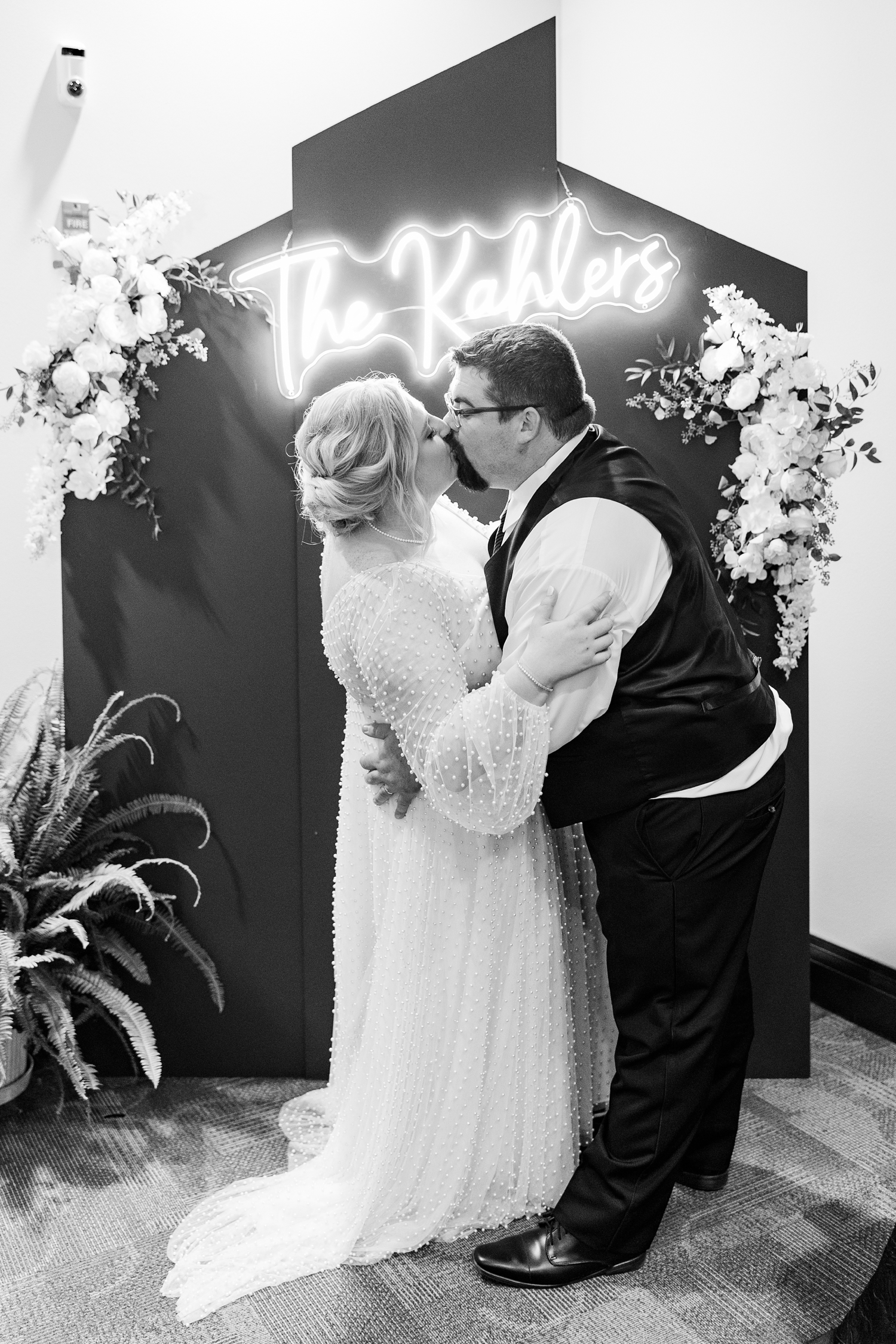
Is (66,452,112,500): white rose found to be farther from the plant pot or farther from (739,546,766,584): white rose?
(739,546,766,584): white rose

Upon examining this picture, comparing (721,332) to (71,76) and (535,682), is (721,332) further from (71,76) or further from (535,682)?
(71,76)

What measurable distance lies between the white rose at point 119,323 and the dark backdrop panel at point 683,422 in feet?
3.69

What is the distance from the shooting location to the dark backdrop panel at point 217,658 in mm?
2760

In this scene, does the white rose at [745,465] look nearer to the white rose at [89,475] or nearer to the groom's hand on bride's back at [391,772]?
the groom's hand on bride's back at [391,772]

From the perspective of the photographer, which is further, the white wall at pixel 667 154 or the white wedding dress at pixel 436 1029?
the white wall at pixel 667 154

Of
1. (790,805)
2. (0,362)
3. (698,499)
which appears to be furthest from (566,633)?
(0,362)

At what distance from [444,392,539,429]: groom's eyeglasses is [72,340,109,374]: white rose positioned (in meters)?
1.06

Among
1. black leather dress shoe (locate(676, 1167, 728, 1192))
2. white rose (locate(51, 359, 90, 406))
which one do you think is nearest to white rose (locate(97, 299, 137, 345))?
white rose (locate(51, 359, 90, 406))

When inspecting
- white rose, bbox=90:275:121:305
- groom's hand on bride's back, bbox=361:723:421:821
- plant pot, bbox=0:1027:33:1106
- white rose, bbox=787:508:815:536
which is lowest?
plant pot, bbox=0:1027:33:1106

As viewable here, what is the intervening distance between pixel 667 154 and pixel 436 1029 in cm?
327

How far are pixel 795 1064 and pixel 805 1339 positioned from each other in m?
1.06

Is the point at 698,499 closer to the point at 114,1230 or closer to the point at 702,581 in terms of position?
the point at 702,581

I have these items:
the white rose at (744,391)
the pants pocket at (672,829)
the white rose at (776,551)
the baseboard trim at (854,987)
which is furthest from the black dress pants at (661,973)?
the baseboard trim at (854,987)

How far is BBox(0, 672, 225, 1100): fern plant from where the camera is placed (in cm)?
260
